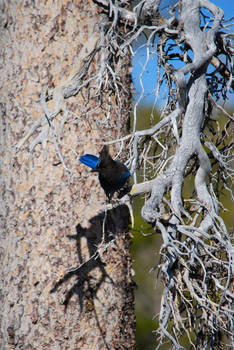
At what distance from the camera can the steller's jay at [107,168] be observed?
240 centimetres

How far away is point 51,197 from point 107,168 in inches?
17.9

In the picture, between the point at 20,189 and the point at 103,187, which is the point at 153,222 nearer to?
the point at 103,187

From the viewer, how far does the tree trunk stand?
2.58 meters

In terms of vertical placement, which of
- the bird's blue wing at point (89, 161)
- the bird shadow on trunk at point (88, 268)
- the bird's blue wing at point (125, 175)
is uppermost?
the bird's blue wing at point (89, 161)

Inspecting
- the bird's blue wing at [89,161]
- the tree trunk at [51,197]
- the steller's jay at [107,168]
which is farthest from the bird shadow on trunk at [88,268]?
the bird's blue wing at [89,161]

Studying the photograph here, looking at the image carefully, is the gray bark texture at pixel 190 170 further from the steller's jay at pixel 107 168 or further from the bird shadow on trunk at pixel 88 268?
the bird shadow on trunk at pixel 88 268

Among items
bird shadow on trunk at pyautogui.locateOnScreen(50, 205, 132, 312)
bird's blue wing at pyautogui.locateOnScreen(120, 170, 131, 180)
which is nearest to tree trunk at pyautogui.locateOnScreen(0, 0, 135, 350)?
bird shadow on trunk at pyautogui.locateOnScreen(50, 205, 132, 312)

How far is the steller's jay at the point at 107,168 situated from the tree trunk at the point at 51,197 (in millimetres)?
190

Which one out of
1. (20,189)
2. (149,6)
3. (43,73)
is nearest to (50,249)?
(20,189)

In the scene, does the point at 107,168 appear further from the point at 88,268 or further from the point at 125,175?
the point at 88,268

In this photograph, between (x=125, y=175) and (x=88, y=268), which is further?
(x=88, y=268)

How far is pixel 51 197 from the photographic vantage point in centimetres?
261

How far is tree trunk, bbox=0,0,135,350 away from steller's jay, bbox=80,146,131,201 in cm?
19

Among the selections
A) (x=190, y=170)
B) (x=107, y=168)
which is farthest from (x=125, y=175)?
(x=190, y=170)
